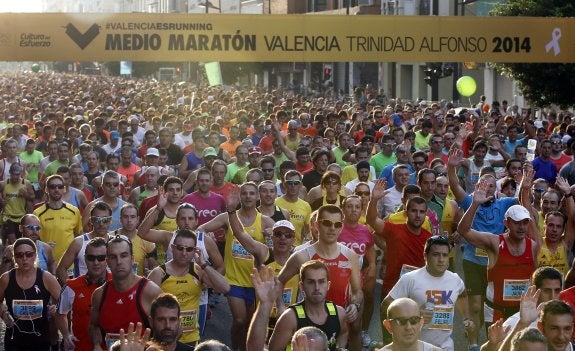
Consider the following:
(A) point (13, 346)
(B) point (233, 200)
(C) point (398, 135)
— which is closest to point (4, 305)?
(A) point (13, 346)

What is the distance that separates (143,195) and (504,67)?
1608 cm

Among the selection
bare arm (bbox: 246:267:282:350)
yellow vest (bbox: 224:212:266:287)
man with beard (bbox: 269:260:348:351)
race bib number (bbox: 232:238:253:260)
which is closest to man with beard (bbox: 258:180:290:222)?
yellow vest (bbox: 224:212:266:287)

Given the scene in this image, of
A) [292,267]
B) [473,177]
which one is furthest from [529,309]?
[473,177]

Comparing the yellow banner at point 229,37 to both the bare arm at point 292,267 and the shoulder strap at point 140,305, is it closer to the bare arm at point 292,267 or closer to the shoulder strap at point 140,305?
the bare arm at point 292,267

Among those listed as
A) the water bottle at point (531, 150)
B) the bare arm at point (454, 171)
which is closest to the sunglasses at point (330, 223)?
the bare arm at point (454, 171)

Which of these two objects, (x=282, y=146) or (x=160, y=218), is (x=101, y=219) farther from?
(x=282, y=146)

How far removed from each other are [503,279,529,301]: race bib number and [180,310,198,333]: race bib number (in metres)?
2.48

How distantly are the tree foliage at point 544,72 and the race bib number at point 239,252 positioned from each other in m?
16.6

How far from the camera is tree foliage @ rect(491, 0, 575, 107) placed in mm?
25922

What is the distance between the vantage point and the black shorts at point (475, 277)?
10.5 m

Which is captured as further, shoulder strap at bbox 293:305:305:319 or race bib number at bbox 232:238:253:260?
race bib number at bbox 232:238:253:260

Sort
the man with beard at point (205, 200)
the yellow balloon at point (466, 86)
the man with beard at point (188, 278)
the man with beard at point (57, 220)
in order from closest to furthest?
the man with beard at point (188, 278), the man with beard at point (57, 220), the man with beard at point (205, 200), the yellow balloon at point (466, 86)

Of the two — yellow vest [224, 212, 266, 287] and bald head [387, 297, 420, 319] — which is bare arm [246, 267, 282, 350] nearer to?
bald head [387, 297, 420, 319]

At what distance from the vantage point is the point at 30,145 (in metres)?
16.1
